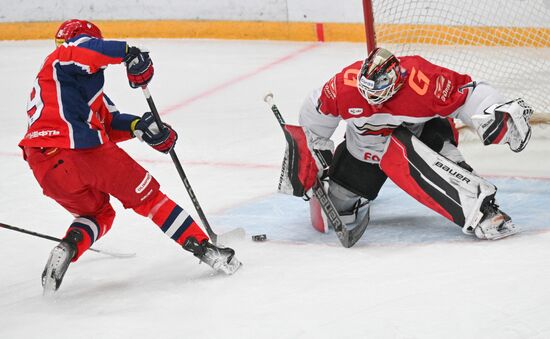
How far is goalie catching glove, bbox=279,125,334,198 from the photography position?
138 inches

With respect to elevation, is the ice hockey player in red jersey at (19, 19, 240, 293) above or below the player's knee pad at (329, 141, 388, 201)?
above

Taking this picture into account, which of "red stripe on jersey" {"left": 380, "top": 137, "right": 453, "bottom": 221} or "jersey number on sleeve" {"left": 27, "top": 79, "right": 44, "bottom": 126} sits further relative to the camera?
"red stripe on jersey" {"left": 380, "top": 137, "right": 453, "bottom": 221}

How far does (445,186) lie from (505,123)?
11.7 inches

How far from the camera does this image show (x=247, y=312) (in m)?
2.80

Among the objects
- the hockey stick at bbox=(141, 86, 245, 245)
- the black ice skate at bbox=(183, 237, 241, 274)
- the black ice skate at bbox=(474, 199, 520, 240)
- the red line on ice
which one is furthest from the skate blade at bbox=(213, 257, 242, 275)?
the red line on ice

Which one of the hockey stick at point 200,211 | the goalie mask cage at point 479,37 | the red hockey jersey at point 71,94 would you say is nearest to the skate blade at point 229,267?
the hockey stick at point 200,211

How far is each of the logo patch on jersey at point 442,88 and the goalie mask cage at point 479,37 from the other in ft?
3.68

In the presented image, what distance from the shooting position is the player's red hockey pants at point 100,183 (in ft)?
10.1

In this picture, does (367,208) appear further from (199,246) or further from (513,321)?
(513,321)

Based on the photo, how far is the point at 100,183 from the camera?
309cm

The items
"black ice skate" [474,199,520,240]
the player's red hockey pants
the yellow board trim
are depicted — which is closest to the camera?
the player's red hockey pants

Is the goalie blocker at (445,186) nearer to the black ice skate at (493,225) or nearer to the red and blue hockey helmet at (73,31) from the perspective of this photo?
the black ice skate at (493,225)

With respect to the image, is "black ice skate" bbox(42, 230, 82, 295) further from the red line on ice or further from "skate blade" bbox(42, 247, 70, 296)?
the red line on ice

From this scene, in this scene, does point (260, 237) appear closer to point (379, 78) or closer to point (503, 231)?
point (379, 78)
